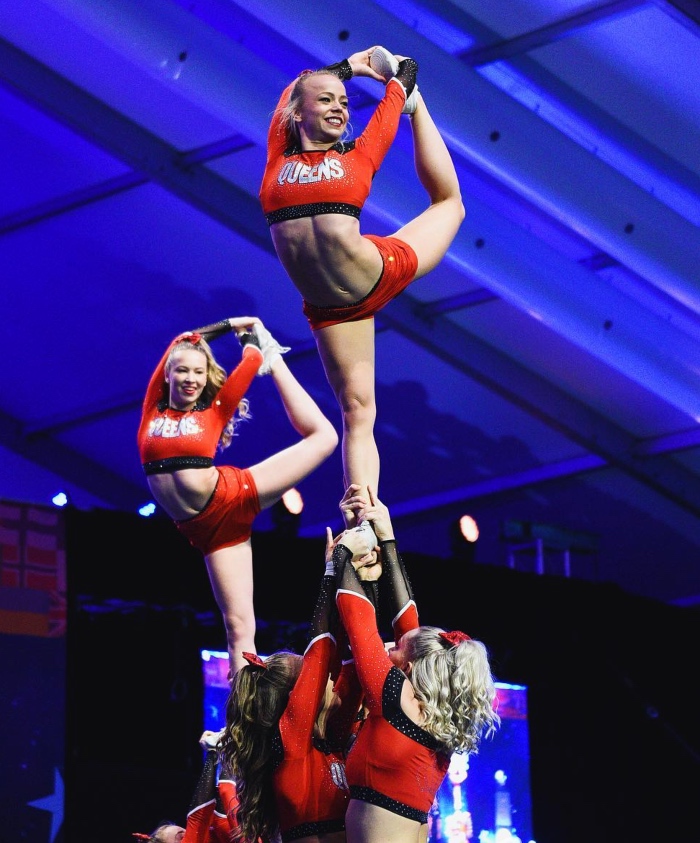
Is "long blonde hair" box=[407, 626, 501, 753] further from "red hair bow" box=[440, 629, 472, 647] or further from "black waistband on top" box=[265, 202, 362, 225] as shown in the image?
"black waistband on top" box=[265, 202, 362, 225]

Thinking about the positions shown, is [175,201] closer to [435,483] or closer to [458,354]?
[458,354]

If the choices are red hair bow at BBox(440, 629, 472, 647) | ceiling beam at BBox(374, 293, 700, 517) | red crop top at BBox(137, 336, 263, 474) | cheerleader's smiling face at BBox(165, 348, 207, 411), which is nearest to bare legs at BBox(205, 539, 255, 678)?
red crop top at BBox(137, 336, 263, 474)

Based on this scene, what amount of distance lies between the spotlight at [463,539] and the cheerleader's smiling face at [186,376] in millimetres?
4719

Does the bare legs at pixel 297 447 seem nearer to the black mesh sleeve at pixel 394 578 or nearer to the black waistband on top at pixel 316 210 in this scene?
the black mesh sleeve at pixel 394 578

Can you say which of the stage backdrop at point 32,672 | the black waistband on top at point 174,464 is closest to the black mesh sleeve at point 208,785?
the black waistband on top at point 174,464

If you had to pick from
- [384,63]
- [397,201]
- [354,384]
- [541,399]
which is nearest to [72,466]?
[541,399]

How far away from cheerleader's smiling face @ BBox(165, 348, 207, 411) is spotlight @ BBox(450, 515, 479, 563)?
4719 millimetres

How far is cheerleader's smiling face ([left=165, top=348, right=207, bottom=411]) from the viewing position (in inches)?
215

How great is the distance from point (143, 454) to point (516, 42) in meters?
3.25

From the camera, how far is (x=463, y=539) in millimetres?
9992

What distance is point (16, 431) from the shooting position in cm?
1031

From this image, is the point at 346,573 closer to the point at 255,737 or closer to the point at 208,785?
the point at 255,737

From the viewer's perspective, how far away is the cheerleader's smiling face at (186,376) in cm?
545

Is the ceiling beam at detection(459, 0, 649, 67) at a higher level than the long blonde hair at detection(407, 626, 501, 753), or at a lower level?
higher
